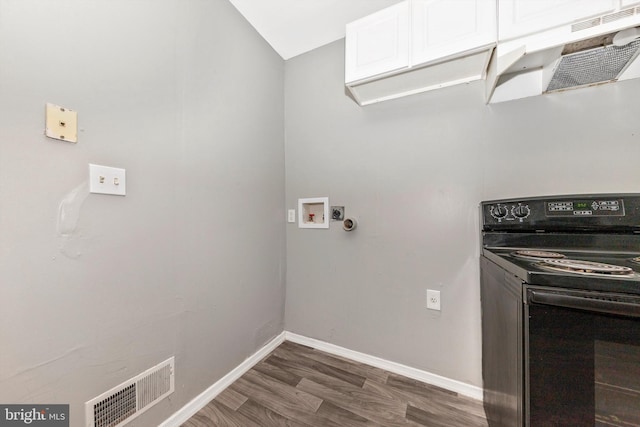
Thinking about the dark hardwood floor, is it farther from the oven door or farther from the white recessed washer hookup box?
the white recessed washer hookup box

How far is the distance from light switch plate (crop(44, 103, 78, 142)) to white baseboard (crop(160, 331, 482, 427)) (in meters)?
1.38

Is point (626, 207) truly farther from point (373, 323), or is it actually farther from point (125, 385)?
point (125, 385)

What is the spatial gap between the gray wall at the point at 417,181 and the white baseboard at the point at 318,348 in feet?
0.16

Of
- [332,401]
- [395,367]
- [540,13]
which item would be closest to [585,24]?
[540,13]

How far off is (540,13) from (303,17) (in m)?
1.40

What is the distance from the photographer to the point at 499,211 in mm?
1238

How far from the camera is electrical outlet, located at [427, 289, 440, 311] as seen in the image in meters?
1.50

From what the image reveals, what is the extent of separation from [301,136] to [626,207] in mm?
1941

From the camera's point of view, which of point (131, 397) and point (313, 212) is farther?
point (313, 212)

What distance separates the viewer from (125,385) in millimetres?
1016

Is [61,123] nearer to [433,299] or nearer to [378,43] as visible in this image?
[378,43]

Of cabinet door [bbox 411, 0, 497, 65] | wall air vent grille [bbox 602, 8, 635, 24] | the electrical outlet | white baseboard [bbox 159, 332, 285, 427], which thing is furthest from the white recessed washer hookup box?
wall air vent grille [bbox 602, 8, 635, 24]

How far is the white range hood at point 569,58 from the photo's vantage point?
91 centimetres

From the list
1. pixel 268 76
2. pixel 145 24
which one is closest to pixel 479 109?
pixel 268 76
